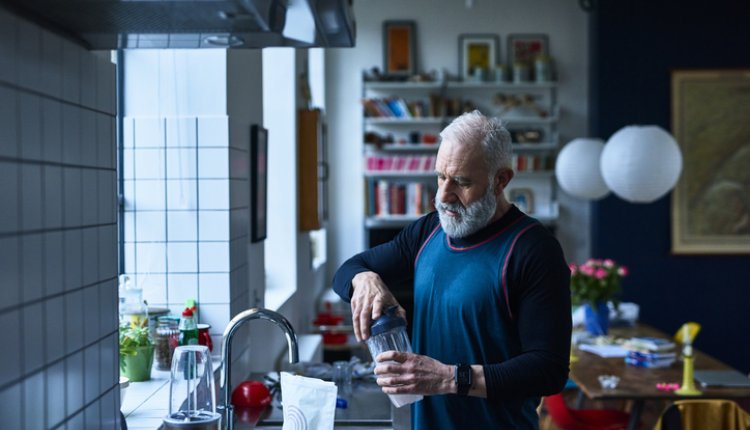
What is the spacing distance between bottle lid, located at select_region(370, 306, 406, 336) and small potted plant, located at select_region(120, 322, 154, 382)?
912 mm

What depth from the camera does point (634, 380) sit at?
383 cm

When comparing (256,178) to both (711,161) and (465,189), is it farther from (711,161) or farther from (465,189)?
(711,161)

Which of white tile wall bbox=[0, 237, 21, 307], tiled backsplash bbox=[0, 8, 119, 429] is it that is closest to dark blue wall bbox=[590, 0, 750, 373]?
tiled backsplash bbox=[0, 8, 119, 429]

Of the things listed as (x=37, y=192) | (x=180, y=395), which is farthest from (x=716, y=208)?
(x=37, y=192)

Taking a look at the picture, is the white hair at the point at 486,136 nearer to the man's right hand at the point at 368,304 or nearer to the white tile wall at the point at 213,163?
the man's right hand at the point at 368,304

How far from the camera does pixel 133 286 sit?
2.83 m

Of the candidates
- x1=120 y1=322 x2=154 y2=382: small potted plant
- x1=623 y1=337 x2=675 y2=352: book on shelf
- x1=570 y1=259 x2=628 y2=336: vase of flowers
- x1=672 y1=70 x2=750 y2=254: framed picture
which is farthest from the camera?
x1=672 y1=70 x2=750 y2=254: framed picture

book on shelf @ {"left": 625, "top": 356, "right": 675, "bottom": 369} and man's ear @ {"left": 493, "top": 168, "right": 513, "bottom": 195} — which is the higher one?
man's ear @ {"left": 493, "top": 168, "right": 513, "bottom": 195}

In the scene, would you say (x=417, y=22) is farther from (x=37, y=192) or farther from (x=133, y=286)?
(x=37, y=192)

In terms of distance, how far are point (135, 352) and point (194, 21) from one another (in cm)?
129

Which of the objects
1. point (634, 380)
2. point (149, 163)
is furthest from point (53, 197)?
point (634, 380)

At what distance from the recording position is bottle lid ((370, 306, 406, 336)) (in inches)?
73.0

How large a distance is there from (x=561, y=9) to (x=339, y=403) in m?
5.80

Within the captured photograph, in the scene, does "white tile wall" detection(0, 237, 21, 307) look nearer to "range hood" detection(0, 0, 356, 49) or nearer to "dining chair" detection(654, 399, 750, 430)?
"range hood" detection(0, 0, 356, 49)
